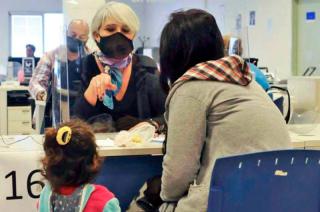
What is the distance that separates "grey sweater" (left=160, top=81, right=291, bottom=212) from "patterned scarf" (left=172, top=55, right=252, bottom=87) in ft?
0.06

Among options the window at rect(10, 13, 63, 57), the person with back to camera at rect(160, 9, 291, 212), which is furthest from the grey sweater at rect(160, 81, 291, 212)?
the window at rect(10, 13, 63, 57)

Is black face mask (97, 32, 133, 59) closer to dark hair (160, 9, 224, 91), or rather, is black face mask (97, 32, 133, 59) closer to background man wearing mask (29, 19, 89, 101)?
background man wearing mask (29, 19, 89, 101)

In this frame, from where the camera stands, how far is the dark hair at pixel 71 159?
61.7 inches

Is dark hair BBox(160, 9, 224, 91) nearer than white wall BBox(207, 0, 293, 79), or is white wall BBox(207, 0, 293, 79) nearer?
dark hair BBox(160, 9, 224, 91)

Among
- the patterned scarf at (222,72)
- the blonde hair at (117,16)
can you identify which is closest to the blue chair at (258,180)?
the patterned scarf at (222,72)

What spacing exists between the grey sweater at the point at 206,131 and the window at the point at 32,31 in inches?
436

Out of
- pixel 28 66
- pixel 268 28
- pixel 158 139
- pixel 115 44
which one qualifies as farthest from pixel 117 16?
pixel 268 28

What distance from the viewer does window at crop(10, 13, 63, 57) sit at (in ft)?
40.0

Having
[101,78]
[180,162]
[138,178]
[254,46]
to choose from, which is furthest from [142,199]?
[254,46]

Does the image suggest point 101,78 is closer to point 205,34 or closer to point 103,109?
point 103,109

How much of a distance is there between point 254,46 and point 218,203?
7.79m

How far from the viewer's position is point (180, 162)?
1.49m

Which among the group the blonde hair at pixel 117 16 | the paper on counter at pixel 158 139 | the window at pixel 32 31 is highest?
the window at pixel 32 31

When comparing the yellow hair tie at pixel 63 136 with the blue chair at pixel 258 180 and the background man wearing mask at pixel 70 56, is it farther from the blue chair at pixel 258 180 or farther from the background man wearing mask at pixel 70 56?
the background man wearing mask at pixel 70 56
